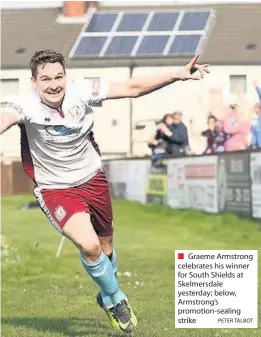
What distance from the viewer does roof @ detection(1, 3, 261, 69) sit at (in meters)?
12.9

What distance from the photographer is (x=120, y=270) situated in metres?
12.1

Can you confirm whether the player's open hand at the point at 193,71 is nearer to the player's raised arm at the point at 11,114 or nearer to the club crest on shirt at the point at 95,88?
the club crest on shirt at the point at 95,88

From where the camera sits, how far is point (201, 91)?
25.7 meters

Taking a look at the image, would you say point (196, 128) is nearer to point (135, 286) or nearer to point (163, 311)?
point (135, 286)

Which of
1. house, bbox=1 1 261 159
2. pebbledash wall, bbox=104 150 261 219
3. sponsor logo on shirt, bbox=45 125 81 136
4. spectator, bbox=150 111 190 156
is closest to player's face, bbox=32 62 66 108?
sponsor logo on shirt, bbox=45 125 81 136

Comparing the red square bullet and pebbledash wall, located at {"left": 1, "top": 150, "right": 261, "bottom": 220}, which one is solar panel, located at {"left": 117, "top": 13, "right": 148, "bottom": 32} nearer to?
pebbledash wall, located at {"left": 1, "top": 150, "right": 261, "bottom": 220}

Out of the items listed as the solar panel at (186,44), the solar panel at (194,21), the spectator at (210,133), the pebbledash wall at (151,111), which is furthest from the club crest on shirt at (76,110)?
the pebbledash wall at (151,111)

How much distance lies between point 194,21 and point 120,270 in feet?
10.8

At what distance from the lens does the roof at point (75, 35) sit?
12.9 m

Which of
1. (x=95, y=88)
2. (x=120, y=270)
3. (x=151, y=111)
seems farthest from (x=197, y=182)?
(x=95, y=88)

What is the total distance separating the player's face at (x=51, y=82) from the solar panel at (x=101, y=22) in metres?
6.63

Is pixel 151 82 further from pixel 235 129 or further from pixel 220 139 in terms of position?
pixel 220 139

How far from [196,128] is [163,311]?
48.6 feet

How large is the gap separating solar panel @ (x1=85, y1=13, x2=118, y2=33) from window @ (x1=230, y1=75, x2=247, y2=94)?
3.41 metres
